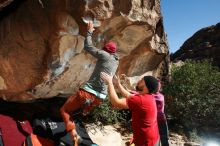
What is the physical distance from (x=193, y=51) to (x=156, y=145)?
2450cm

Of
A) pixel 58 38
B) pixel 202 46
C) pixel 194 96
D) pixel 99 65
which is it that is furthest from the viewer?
pixel 202 46

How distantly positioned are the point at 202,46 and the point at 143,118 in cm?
2477

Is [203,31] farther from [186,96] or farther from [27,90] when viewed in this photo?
[27,90]

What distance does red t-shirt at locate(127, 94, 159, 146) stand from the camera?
16.4 feet

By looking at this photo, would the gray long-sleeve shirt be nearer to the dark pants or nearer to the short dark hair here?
the short dark hair

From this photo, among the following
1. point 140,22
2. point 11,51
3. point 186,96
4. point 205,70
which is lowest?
Answer: point 186,96

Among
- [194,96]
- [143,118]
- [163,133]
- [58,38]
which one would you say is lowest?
[194,96]

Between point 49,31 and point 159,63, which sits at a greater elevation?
point 49,31

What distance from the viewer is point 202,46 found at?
94.6 feet

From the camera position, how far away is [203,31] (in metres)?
31.8

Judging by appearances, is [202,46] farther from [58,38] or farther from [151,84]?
[151,84]

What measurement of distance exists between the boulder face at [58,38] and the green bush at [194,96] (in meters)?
6.11

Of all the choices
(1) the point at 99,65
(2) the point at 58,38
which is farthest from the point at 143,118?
(2) the point at 58,38

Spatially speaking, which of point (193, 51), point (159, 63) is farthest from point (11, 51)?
point (193, 51)
